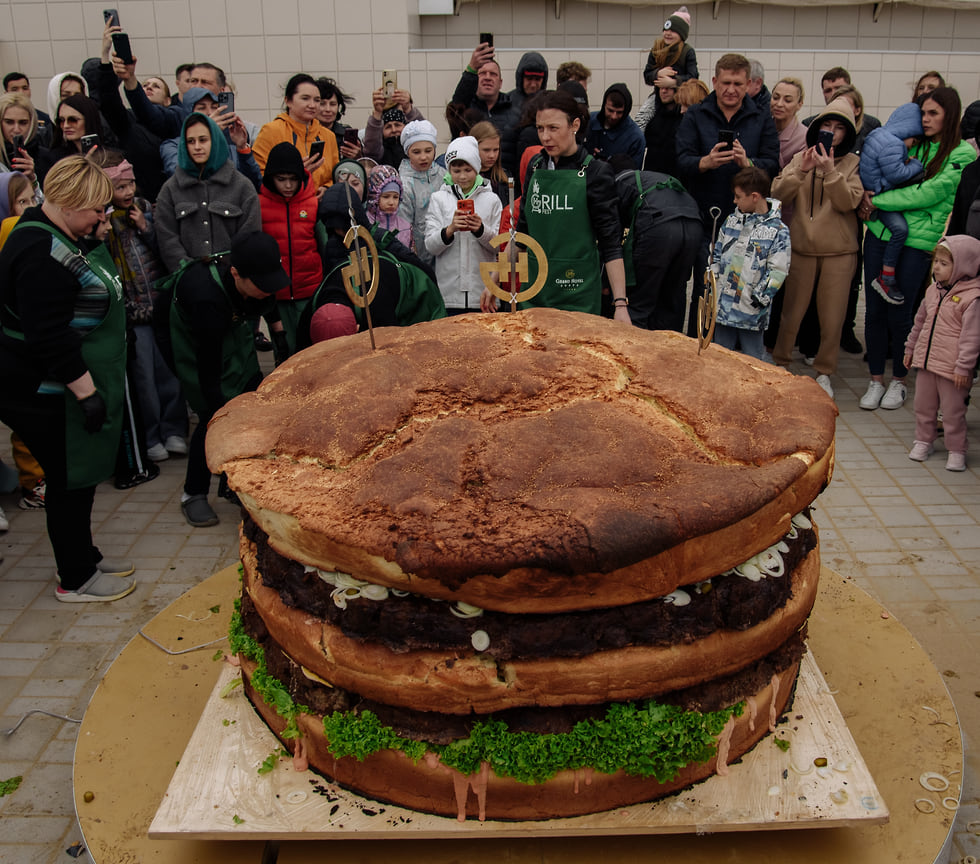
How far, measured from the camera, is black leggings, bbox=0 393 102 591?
4.51m

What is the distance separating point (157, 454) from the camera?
687cm

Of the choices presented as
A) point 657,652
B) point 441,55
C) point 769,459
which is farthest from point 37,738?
point 441,55

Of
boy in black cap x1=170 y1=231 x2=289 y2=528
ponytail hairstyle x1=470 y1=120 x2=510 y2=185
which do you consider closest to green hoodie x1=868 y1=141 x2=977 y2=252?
ponytail hairstyle x1=470 y1=120 x2=510 y2=185

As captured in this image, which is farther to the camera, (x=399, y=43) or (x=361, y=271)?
(x=399, y=43)

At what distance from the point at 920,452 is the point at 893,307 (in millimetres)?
1602

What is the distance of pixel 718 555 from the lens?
9.16 feet

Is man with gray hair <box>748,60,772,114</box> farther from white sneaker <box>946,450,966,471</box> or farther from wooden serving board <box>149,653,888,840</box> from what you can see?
wooden serving board <box>149,653,888,840</box>

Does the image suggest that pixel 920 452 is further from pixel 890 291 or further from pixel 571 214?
pixel 571 214

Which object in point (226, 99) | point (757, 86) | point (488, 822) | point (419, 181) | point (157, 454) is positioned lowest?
point (157, 454)

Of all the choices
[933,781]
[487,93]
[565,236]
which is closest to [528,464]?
[933,781]

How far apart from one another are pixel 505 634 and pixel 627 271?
4.52 meters

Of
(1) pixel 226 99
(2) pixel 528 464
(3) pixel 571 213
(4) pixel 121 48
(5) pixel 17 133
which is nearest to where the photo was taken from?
(2) pixel 528 464

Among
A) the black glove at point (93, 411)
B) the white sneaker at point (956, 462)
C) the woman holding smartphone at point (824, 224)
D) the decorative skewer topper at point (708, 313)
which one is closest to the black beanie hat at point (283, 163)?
the black glove at point (93, 411)

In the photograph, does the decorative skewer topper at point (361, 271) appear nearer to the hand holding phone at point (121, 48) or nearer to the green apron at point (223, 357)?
the green apron at point (223, 357)
